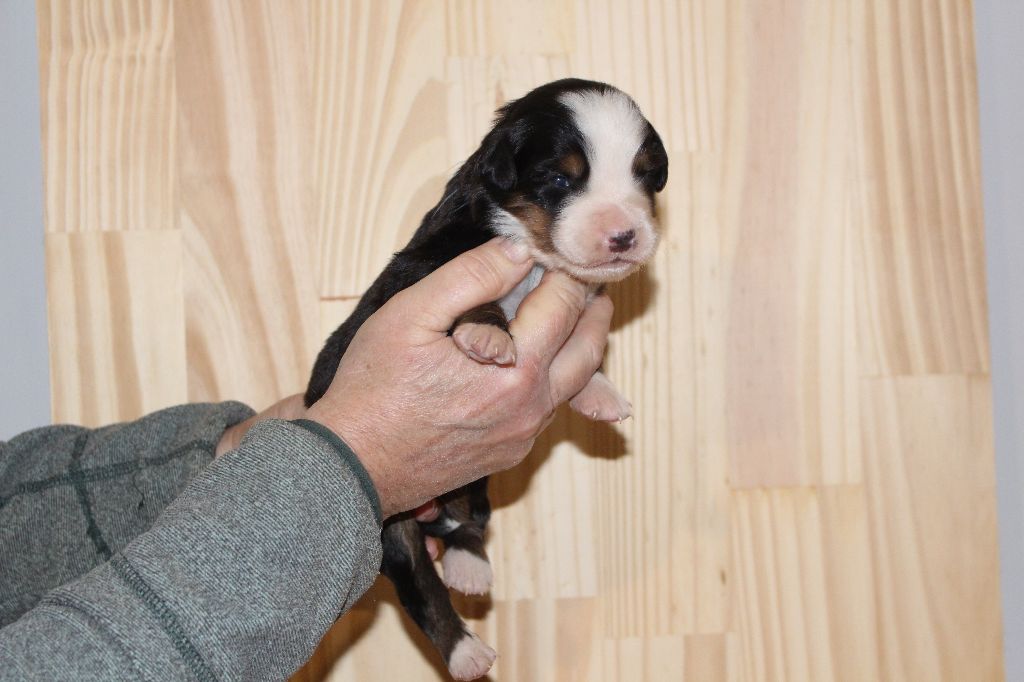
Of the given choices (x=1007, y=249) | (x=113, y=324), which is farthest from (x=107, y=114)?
(x=1007, y=249)

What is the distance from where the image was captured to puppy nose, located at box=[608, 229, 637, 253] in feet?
5.22

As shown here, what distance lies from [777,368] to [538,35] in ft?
3.51

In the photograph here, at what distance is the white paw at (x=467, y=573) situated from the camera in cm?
195

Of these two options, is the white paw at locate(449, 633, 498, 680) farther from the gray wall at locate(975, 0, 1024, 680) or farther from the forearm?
the gray wall at locate(975, 0, 1024, 680)

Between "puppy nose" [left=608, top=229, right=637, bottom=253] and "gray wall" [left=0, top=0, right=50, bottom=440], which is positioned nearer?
"puppy nose" [left=608, top=229, right=637, bottom=253]

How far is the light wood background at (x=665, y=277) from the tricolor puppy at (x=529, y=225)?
364 mm

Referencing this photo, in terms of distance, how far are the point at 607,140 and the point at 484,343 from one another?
47cm

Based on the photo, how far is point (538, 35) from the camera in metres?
2.22

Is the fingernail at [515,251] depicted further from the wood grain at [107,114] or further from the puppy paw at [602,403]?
the wood grain at [107,114]

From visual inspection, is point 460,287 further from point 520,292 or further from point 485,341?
point 520,292

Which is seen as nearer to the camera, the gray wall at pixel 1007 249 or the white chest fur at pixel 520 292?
the white chest fur at pixel 520 292

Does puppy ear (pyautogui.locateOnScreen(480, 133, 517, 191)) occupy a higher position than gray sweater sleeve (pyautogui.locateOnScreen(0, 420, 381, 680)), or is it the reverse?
puppy ear (pyautogui.locateOnScreen(480, 133, 517, 191))

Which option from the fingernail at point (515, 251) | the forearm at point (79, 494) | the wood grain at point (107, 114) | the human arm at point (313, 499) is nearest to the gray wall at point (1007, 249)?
the human arm at point (313, 499)

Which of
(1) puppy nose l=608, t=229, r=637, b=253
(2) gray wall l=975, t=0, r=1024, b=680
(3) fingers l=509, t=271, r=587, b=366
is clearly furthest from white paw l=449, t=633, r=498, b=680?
(2) gray wall l=975, t=0, r=1024, b=680
